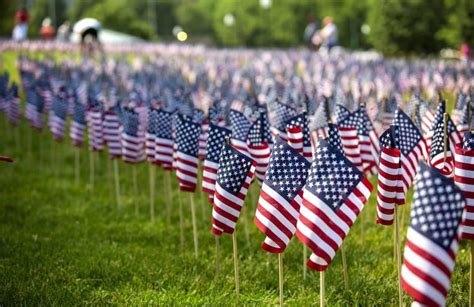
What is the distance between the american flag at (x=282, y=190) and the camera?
24.5 ft

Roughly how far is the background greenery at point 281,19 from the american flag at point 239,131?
108ft

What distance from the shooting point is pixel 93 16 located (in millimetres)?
87188

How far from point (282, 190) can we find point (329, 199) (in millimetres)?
807

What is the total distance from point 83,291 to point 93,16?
81.4 m

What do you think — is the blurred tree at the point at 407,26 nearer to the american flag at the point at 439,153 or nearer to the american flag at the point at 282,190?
the american flag at the point at 439,153

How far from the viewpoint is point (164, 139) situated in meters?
11.8

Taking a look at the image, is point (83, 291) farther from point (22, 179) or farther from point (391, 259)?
point (22, 179)

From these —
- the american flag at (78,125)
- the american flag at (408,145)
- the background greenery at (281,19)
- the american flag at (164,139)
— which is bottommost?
the background greenery at (281,19)

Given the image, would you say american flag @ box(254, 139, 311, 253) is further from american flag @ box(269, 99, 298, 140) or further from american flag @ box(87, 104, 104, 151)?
american flag @ box(87, 104, 104, 151)

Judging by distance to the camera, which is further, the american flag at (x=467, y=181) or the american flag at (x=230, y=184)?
the american flag at (x=230, y=184)

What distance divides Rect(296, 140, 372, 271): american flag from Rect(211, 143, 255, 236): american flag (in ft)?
4.21

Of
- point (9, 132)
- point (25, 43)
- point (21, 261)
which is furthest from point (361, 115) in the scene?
point (25, 43)

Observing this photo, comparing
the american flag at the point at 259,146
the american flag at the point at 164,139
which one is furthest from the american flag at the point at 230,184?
the american flag at the point at 164,139

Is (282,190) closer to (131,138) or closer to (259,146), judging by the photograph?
(259,146)
